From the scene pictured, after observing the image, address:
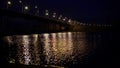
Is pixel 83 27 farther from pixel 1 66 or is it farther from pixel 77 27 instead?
pixel 1 66

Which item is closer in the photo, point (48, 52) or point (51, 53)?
point (51, 53)

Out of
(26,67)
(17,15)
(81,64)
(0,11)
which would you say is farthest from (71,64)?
(17,15)

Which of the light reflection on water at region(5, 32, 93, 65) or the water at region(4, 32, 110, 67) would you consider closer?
the water at region(4, 32, 110, 67)

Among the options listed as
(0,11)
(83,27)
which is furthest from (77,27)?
(0,11)

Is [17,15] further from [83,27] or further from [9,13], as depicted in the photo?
[83,27]

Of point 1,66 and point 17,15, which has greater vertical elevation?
point 17,15

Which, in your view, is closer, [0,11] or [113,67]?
[113,67]

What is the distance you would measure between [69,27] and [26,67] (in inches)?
5409

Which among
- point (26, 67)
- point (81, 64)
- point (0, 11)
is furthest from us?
point (0, 11)

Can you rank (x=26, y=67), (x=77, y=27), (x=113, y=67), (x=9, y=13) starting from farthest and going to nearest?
(x=77, y=27) < (x=9, y=13) < (x=113, y=67) < (x=26, y=67)

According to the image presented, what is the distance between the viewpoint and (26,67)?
2719 centimetres

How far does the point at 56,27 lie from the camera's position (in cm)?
16912

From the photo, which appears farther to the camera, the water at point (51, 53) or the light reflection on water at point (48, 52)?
the light reflection on water at point (48, 52)

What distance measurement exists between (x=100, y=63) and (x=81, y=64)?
2580 millimetres
